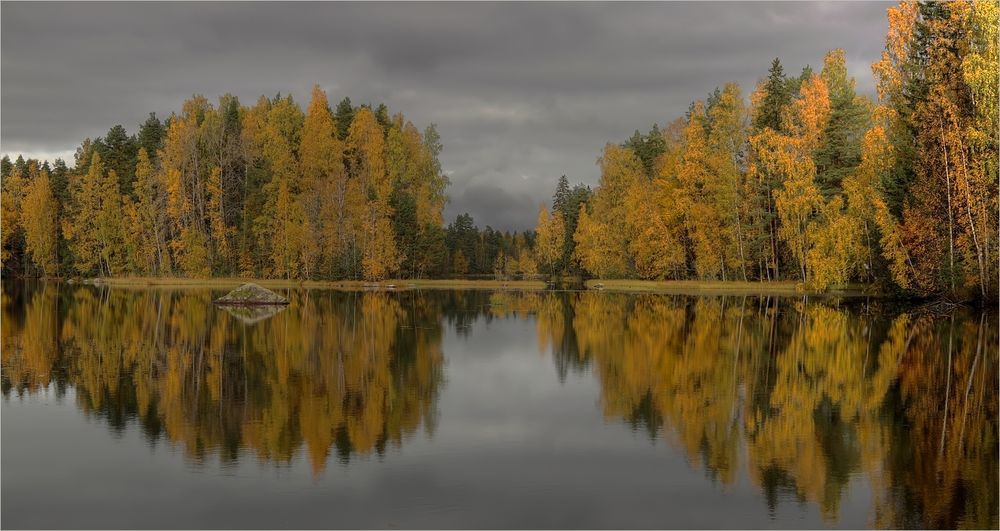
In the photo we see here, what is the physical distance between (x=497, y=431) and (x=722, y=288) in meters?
51.1

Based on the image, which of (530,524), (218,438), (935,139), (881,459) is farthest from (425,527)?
(935,139)

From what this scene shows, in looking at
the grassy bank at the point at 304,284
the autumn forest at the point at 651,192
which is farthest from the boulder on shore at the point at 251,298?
the autumn forest at the point at 651,192

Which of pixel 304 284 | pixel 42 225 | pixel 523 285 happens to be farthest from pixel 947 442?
pixel 42 225

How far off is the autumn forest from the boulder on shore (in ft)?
89.3

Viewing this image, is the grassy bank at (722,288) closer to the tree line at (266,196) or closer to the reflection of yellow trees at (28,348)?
the tree line at (266,196)

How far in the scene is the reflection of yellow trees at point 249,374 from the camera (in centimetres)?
1373

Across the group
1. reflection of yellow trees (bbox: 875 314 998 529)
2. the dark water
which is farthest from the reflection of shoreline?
reflection of yellow trees (bbox: 875 314 998 529)

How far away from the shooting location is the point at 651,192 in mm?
69125

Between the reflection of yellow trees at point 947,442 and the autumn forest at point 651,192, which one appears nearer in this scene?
the reflection of yellow trees at point 947,442

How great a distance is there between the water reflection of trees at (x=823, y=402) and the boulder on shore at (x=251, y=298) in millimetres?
18094

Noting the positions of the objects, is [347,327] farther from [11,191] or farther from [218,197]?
[11,191]

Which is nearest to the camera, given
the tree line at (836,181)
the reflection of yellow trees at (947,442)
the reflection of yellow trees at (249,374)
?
the reflection of yellow trees at (947,442)

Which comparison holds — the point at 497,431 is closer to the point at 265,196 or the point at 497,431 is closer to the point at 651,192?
the point at 651,192

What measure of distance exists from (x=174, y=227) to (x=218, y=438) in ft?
242
